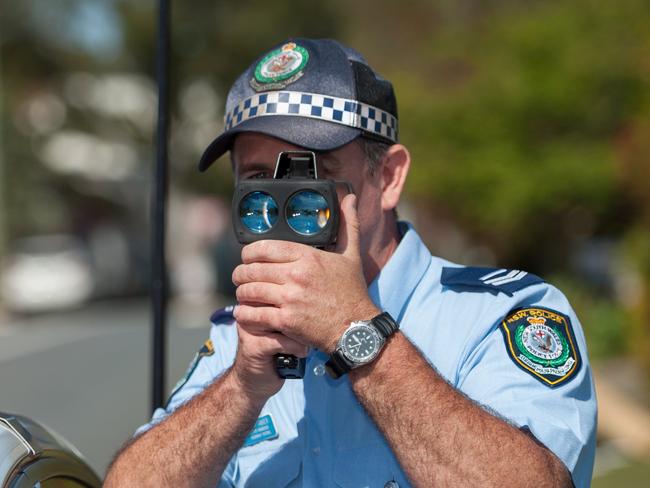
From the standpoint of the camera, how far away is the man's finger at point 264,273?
1442 millimetres

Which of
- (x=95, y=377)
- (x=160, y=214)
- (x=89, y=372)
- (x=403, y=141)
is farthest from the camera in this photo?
(x=403, y=141)

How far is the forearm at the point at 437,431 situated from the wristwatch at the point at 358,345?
19mm

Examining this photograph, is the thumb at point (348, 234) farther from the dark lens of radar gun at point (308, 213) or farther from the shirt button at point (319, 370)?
the shirt button at point (319, 370)

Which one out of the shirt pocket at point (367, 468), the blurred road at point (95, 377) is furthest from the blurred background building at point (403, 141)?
the shirt pocket at point (367, 468)

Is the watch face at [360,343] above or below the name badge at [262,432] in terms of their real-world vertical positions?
above

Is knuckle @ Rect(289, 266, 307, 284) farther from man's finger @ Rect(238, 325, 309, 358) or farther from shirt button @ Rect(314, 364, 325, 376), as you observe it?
shirt button @ Rect(314, 364, 325, 376)

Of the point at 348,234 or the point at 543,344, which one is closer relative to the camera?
the point at 348,234

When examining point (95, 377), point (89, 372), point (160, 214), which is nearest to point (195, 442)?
point (160, 214)

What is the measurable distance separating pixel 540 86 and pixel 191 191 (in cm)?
1812

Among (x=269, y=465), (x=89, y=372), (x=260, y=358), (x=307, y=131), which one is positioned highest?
(x=307, y=131)

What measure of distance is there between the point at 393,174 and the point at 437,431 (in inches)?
23.9

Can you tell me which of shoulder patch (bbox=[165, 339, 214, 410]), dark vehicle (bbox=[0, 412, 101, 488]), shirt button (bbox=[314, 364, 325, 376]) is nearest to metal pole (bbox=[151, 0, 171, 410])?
shoulder patch (bbox=[165, 339, 214, 410])

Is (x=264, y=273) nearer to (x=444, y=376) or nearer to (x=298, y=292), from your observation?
(x=298, y=292)

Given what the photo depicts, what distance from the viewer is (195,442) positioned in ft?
5.47
